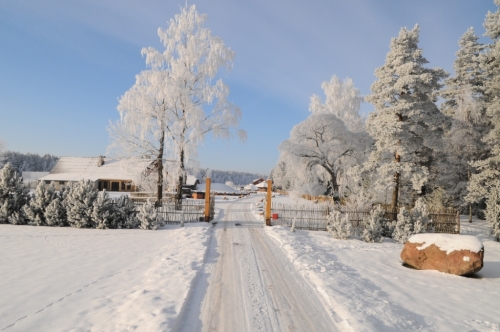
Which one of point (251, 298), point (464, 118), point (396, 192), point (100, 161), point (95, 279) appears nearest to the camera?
point (251, 298)

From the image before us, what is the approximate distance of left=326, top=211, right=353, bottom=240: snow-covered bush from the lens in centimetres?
1395

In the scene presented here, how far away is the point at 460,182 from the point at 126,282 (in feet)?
85.5

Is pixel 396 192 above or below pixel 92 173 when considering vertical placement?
below

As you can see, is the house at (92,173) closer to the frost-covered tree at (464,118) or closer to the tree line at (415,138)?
the tree line at (415,138)

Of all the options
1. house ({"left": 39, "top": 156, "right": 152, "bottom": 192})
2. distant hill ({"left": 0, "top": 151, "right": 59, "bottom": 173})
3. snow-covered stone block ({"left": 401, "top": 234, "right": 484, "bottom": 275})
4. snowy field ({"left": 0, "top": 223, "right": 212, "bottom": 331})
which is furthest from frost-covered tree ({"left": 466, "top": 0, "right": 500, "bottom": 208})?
distant hill ({"left": 0, "top": 151, "right": 59, "bottom": 173})

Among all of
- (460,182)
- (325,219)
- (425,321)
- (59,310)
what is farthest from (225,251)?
(460,182)

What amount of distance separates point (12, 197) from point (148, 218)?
8.65 m

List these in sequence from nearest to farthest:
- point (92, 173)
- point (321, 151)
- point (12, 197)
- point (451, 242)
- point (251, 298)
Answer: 1. point (251, 298)
2. point (451, 242)
3. point (12, 197)
4. point (321, 151)
5. point (92, 173)

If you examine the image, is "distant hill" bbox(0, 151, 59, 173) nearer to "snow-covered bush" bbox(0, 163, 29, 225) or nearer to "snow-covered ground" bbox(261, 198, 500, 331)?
"snow-covered bush" bbox(0, 163, 29, 225)

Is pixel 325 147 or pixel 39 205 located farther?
pixel 325 147

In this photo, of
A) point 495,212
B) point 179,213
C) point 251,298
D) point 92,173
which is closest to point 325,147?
point 495,212

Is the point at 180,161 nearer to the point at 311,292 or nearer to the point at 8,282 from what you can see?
the point at 8,282

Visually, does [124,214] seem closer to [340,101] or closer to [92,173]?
[340,101]

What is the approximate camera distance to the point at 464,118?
20797mm
